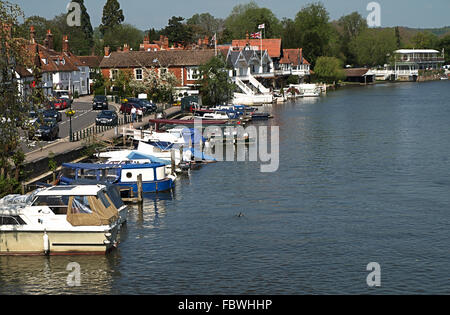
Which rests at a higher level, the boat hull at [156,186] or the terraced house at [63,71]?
the terraced house at [63,71]

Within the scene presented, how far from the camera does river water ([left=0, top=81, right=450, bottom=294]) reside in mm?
28875

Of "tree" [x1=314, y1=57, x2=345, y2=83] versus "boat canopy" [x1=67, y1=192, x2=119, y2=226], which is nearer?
"boat canopy" [x1=67, y1=192, x2=119, y2=226]

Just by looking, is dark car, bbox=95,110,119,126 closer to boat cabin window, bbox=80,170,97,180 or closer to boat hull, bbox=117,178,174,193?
boat hull, bbox=117,178,174,193

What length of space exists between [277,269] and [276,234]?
5.30 metres

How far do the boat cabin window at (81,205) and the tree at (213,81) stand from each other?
73.7 m

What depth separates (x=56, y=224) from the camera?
31.4 m

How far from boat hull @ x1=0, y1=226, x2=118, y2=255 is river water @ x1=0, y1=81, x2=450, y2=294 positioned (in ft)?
1.57

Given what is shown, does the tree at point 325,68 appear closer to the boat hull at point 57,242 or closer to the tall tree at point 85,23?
the tall tree at point 85,23

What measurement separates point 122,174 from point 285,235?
45.1ft

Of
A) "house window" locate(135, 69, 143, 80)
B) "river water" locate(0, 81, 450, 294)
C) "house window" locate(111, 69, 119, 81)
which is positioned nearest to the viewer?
"river water" locate(0, 81, 450, 294)

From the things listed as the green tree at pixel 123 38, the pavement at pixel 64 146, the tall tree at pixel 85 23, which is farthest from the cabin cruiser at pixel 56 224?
the tall tree at pixel 85 23

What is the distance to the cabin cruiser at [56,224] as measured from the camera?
3141cm

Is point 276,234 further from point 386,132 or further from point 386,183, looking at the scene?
point 386,132
